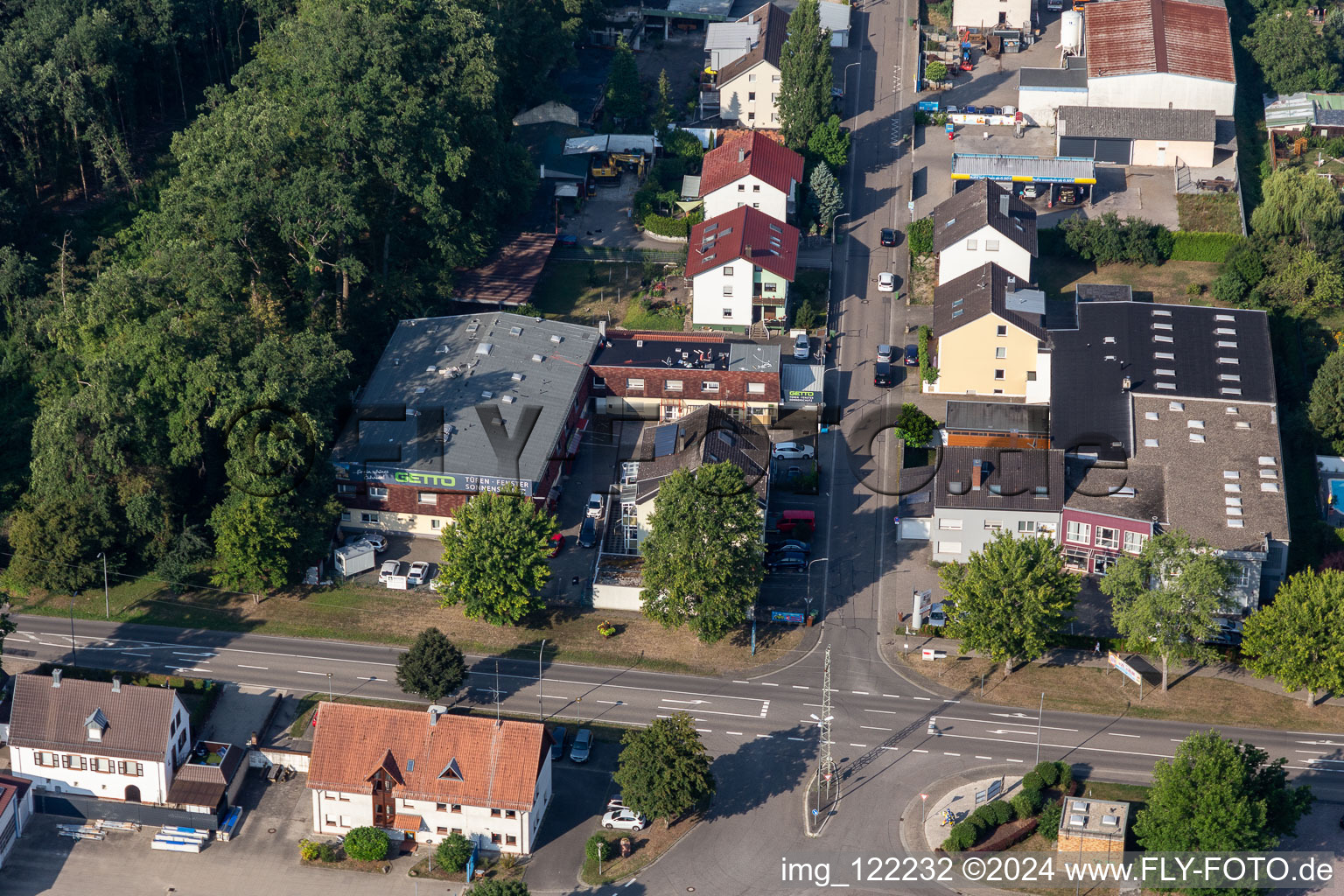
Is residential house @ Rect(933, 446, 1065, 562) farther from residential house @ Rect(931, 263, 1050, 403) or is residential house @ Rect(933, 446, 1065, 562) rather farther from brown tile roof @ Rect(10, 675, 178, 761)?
brown tile roof @ Rect(10, 675, 178, 761)

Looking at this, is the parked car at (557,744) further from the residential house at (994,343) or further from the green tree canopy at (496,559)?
the residential house at (994,343)

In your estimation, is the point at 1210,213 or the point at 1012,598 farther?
the point at 1210,213

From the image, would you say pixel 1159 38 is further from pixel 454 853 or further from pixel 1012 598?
pixel 454 853

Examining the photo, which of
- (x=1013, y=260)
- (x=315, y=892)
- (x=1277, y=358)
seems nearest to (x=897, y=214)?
(x=1013, y=260)

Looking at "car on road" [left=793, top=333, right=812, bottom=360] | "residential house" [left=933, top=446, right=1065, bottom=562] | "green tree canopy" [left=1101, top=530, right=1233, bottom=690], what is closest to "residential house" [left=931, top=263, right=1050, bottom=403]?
"car on road" [left=793, top=333, right=812, bottom=360]

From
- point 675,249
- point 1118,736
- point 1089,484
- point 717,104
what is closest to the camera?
point 1118,736

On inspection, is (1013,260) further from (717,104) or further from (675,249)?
(717,104)

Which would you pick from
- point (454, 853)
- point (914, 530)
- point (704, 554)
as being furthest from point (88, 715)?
point (914, 530)
